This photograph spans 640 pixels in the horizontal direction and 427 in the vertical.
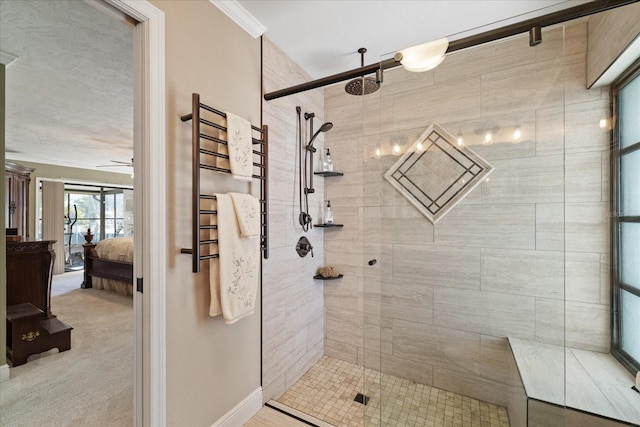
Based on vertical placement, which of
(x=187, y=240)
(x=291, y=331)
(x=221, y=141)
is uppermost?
(x=221, y=141)

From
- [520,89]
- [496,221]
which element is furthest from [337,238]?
[520,89]

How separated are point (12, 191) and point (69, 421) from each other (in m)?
5.02

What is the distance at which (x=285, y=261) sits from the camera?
212 cm

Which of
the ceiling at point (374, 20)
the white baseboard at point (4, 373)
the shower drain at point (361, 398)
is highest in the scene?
the ceiling at point (374, 20)

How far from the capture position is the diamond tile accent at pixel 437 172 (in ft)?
5.85

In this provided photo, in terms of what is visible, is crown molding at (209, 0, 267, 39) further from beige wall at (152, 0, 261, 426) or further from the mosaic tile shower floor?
the mosaic tile shower floor

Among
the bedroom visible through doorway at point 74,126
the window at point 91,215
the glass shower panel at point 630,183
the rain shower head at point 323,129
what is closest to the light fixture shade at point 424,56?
the rain shower head at point 323,129

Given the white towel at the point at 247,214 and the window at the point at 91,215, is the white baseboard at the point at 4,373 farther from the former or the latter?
the window at the point at 91,215

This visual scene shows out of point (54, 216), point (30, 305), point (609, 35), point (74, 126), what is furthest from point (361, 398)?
point (54, 216)

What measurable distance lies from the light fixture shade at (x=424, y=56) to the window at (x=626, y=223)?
101 cm

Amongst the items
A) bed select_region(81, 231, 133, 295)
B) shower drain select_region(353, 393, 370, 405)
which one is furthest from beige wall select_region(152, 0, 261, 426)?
bed select_region(81, 231, 133, 295)

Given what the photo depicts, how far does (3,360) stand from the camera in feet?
6.89

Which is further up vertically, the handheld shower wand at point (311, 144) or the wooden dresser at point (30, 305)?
the handheld shower wand at point (311, 144)

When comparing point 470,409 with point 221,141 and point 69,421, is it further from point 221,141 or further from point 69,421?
point 69,421
